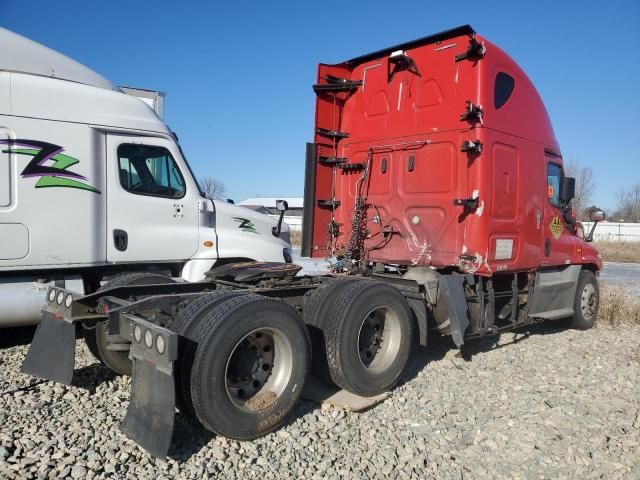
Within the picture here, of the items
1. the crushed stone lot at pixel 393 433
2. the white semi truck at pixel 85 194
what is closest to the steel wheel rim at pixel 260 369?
the crushed stone lot at pixel 393 433

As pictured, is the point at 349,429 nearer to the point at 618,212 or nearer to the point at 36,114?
the point at 36,114

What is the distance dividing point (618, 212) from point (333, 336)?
95.3 meters

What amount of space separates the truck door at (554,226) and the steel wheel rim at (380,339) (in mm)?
2918

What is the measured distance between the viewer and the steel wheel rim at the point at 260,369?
384 cm

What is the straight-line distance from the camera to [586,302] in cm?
788

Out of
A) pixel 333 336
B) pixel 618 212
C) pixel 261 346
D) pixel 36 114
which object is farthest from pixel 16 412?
pixel 618 212

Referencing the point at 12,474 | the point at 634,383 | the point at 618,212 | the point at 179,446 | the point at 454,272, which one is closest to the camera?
the point at 12,474

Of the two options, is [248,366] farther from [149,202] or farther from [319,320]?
[149,202]

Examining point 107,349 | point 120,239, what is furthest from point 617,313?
point 107,349

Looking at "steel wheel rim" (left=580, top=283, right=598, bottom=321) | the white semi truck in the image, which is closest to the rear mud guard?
the white semi truck

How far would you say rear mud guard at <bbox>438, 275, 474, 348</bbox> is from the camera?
5488mm

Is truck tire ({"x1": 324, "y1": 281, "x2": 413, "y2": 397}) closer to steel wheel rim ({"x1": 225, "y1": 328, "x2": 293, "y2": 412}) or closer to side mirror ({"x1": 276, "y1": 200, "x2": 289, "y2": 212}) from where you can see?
steel wheel rim ({"x1": 225, "y1": 328, "x2": 293, "y2": 412})

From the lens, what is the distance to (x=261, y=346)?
156 inches

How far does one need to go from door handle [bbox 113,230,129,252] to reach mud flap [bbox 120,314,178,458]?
2.73m
